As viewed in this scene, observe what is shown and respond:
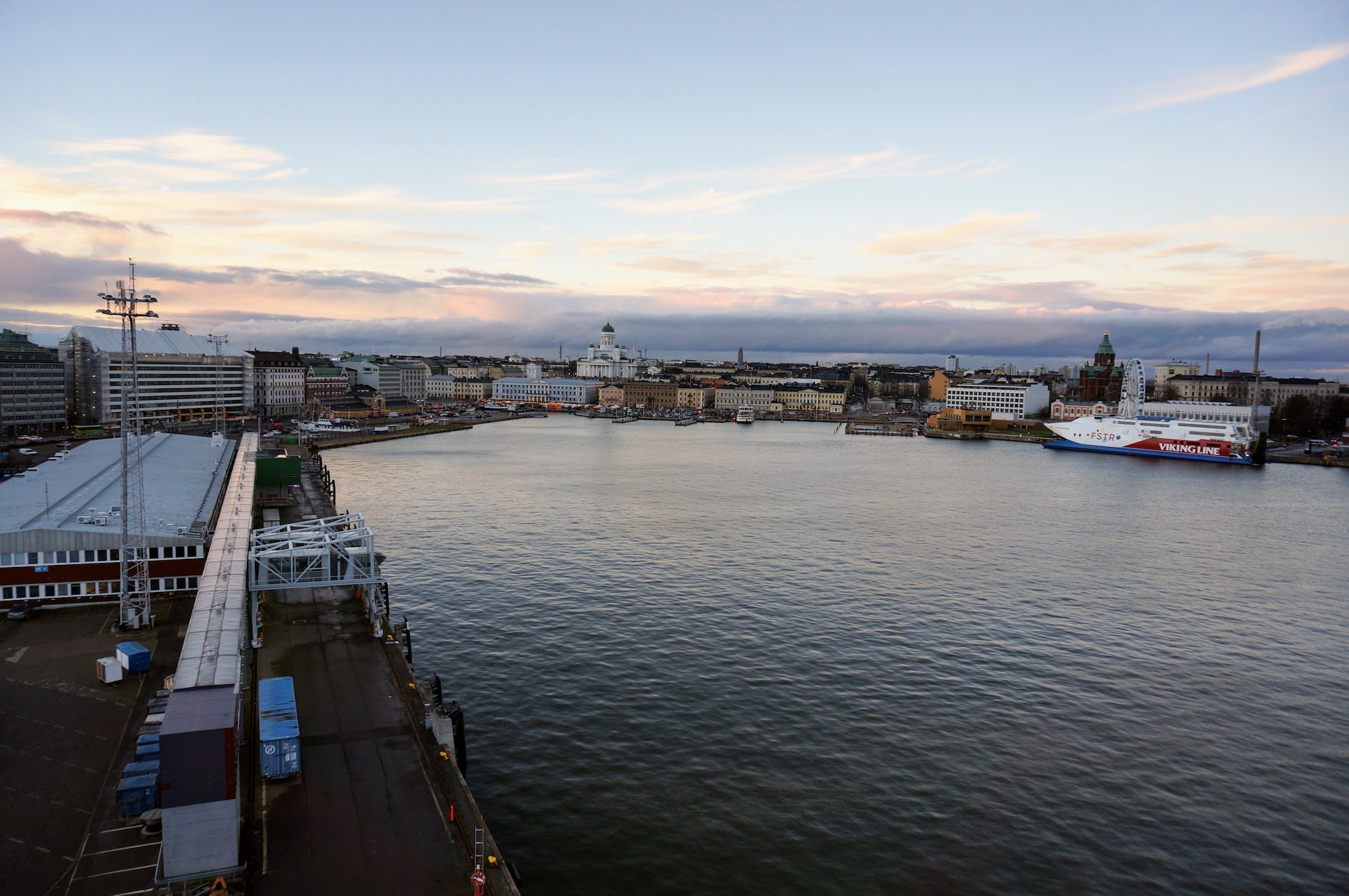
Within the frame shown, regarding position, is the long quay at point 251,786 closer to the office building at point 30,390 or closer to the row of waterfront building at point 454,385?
the row of waterfront building at point 454,385

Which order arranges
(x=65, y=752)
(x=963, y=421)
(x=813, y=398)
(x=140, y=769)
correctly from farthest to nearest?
(x=813, y=398)
(x=963, y=421)
(x=65, y=752)
(x=140, y=769)

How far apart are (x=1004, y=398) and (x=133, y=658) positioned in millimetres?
106763

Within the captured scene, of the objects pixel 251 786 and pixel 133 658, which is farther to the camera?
pixel 133 658

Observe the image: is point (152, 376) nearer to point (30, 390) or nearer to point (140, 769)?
point (30, 390)

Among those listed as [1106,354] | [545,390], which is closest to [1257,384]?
[1106,354]

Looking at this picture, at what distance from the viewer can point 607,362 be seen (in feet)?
512

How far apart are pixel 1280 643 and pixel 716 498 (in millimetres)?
22527

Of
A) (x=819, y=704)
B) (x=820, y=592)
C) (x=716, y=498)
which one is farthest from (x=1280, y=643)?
(x=716, y=498)

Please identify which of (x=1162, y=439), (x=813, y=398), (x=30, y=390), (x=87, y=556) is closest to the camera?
(x=87, y=556)

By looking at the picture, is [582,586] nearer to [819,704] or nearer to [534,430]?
[819,704]

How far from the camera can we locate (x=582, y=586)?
2114cm

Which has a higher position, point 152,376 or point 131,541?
point 152,376

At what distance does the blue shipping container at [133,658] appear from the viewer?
43.3 feet

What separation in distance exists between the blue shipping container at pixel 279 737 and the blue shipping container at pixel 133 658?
3.62 meters
